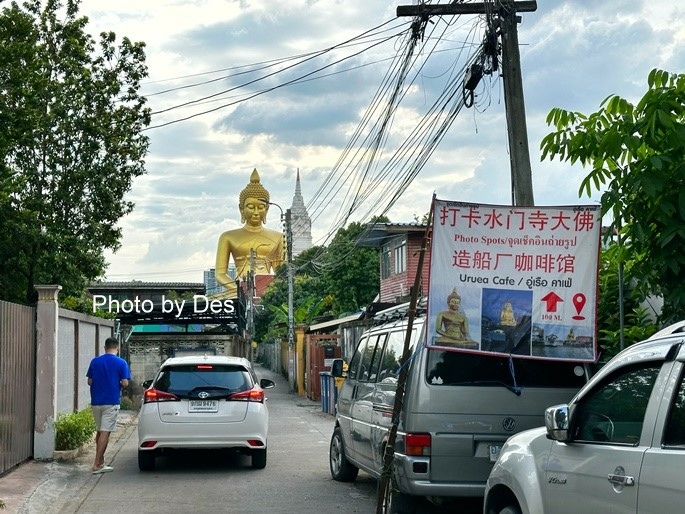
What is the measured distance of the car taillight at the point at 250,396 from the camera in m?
13.5

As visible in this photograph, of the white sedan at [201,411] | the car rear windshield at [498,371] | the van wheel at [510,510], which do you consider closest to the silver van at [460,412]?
the car rear windshield at [498,371]

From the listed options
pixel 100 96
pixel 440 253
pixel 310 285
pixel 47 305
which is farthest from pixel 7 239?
pixel 310 285

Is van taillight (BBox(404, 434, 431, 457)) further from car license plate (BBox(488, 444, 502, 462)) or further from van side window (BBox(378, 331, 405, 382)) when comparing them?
van side window (BBox(378, 331, 405, 382))

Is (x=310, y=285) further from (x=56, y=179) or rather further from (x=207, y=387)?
(x=207, y=387)

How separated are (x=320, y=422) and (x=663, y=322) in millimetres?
15767

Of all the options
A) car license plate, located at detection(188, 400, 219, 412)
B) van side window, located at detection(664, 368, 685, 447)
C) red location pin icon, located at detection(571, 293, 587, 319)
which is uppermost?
red location pin icon, located at detection(571, 293, 587, 319)

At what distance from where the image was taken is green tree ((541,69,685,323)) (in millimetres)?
8328

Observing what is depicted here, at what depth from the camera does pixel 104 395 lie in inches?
531

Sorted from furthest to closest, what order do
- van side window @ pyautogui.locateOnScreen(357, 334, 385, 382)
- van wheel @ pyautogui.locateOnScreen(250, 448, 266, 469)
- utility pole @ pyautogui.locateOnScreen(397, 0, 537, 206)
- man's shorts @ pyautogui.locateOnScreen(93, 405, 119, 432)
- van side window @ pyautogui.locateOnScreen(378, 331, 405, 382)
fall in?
van wheel @ pyautogui.locateOnScreen(250, 448, 266, 469) → man's shorts @ pyautogui.locateOnScreen(93, 405, 119, 432) → utility pole @ pyautogui.locateOnScreen(397, 0, 537, 206) → van side window @ pyautogui.locateOnScreen(357, 334, 385, 382) → van side window @ pyautogui.locateOnScreen(378, 331, 405, 382)

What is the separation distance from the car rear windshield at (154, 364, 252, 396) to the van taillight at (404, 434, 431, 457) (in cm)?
514

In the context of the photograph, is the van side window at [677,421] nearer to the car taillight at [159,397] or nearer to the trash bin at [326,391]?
the car taillight at [159,397]

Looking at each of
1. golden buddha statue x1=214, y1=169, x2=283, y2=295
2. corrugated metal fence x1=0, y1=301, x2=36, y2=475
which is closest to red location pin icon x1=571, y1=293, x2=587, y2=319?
corrugated metal fence x1=0, y1=301, x2=36, y2=475

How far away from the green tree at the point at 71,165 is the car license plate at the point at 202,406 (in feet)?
29.6

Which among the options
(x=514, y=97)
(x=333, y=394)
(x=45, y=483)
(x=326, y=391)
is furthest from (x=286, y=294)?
(x=514, y=97)
